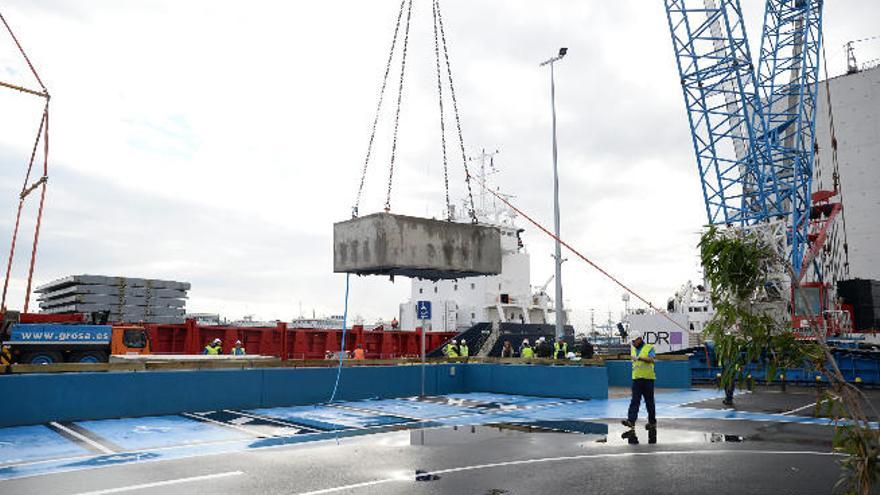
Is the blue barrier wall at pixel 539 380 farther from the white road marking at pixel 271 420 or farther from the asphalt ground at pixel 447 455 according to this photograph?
the white road marking at pixel 271 420

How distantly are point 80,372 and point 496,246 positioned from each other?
31.4ft

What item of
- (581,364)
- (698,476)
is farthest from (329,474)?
(581,364)

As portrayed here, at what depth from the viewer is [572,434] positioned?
38.9ft

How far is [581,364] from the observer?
19.4m

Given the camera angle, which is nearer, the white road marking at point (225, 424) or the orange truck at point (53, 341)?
the white road marking at point (225, 424)

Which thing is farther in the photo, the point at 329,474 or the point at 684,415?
the point at 684,415

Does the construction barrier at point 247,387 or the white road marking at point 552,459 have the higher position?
the construction barrier at point 247,387

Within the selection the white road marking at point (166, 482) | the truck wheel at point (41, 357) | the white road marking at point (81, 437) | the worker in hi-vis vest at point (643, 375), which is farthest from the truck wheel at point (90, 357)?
the worker in hi-vis vest at point (643, 375)

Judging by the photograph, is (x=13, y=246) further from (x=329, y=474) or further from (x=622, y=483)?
(x=622, y=483)

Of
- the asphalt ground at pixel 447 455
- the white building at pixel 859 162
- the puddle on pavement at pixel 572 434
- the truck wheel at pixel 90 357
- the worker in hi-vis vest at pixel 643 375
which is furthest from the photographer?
the white building at pixel 859 162

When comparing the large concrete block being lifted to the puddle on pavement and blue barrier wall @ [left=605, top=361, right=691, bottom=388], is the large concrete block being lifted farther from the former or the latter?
blue barrier wall @ [left=605, top=361, right=691, bottom=388]

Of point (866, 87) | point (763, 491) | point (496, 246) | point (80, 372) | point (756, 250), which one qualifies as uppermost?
point (866, 87)

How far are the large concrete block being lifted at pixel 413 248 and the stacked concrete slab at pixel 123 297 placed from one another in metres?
20.7

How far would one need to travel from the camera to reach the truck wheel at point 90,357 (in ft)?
67.9
